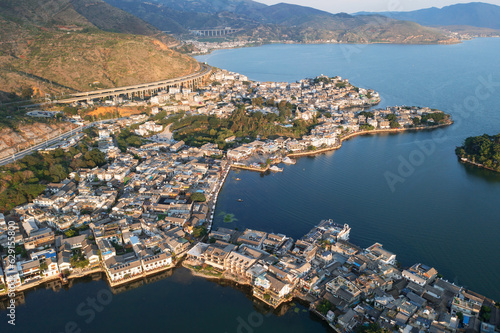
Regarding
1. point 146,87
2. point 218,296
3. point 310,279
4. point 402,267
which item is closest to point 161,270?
point 218,296

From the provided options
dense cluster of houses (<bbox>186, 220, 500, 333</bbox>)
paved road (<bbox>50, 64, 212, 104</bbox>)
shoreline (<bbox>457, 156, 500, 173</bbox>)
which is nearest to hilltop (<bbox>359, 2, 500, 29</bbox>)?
paved road (<bbox>50, 64, 212, 104</bbox>)

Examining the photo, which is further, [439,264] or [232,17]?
[232,17]

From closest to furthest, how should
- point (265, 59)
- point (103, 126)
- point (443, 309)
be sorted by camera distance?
point (443, 309)
point (103, 126)
point (265, 59)

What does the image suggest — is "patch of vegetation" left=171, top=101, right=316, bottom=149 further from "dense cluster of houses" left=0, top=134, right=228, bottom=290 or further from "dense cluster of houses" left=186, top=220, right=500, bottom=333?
"dense cluster of houses" left=186, top=220, right=500, bottom=333

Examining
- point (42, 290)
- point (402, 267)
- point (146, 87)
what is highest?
point (146, 87)

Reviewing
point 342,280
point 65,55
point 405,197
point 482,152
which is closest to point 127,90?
point 65,55

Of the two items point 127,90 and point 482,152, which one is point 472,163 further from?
point 127,90

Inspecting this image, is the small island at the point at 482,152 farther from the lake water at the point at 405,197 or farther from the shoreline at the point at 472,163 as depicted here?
the lake water at the point at 405,197

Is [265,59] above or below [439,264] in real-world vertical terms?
above

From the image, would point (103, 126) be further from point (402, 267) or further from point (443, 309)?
point (443, 309)
